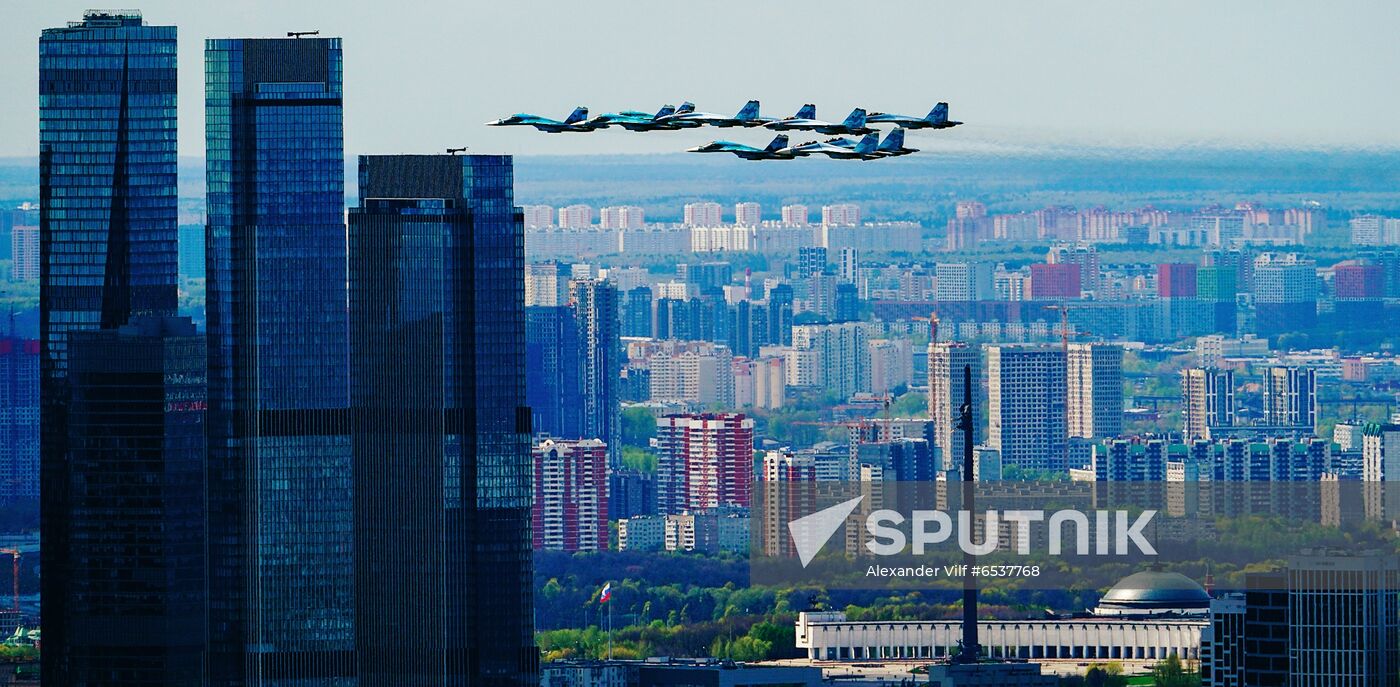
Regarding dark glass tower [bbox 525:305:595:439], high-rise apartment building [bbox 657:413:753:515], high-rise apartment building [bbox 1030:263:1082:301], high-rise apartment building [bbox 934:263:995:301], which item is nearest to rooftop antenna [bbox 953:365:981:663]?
high-rise apartment building [bbox 657:413:753:515]

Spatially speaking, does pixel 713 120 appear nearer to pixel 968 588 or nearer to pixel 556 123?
pixel 556 123

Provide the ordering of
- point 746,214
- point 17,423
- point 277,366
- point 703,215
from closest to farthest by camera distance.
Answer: point 277,366 < point 17,423 < point 703,215 < point 746,214

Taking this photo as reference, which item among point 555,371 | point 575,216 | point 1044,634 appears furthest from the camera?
point 575,216

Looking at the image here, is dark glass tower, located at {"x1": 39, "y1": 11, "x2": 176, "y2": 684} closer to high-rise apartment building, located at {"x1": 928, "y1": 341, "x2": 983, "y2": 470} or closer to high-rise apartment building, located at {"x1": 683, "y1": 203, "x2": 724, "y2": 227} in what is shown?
high-rise apartment building, located at {"x1": 928, "y1": 341, "x2": 983, "y2": 470}

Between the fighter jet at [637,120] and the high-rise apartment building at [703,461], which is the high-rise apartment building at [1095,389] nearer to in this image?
the high-rise apartment building at [703,461]

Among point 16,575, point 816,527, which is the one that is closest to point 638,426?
point 816,527

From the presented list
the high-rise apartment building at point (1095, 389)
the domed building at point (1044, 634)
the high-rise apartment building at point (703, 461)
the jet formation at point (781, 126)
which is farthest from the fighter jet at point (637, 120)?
the high-rise apartment building at point (1095, 389)

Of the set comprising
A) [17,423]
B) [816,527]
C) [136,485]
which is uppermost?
[17,423]
